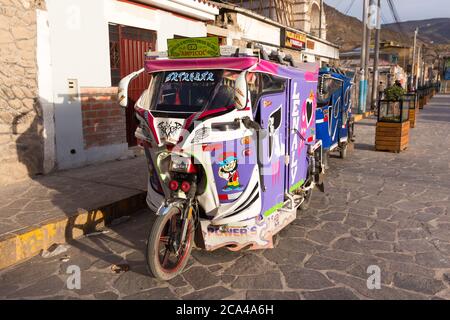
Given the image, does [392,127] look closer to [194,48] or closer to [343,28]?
[194,48]

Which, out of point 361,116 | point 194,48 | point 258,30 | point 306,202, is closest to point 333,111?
point 306,202

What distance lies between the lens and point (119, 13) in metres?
8.56

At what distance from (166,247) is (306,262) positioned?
1.56 meters

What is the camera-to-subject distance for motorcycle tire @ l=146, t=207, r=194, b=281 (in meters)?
3.76

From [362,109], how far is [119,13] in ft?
53.7

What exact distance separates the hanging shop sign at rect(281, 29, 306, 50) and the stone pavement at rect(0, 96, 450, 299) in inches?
488

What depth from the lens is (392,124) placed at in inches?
425

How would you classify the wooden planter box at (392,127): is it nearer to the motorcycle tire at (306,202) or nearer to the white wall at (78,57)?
the motorcycle tire at (306,202)

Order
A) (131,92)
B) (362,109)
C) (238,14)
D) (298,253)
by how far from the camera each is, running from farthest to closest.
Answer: (362,109), (238,14), (131,92), (298,253)

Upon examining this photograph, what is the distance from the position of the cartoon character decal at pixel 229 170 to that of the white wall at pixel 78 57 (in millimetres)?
4718

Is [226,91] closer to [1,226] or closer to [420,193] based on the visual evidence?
[1,226]

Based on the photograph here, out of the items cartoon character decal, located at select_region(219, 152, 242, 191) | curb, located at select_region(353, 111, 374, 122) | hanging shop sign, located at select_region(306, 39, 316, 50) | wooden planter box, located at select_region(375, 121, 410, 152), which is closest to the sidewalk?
cartoon character decal, located at select_region(219, 152, 242, 191)
